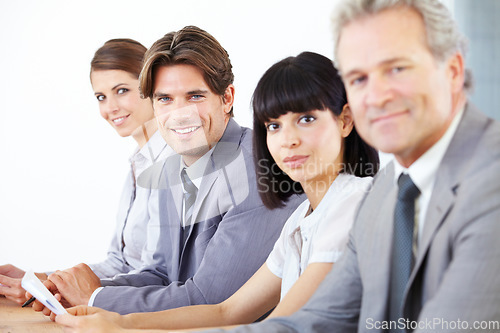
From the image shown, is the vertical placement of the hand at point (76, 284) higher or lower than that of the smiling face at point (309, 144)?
lower

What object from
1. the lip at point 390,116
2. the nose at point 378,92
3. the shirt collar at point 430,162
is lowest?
the shirt collar at point 430,162

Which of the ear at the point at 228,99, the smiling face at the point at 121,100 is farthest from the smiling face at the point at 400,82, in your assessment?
the smiling face at the point at 121,100

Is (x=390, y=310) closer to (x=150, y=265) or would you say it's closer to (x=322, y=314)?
(x=322, y=314)

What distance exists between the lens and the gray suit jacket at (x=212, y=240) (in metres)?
1.75

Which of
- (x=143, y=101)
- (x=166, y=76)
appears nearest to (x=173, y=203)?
(x=166, y=76)

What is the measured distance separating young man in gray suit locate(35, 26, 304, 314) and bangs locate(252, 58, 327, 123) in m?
0.46

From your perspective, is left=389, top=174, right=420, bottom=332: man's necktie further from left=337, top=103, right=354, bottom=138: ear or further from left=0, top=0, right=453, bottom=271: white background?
left=0, top=0, right=453, bottom=271: white background

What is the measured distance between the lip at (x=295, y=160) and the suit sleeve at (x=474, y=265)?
56 centimetres

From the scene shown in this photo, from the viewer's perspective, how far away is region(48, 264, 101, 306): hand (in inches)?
71.5

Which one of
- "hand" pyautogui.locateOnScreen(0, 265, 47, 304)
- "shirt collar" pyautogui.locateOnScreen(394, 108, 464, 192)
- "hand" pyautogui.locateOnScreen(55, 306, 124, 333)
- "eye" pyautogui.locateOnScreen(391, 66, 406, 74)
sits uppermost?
"eye" pyautogui.locateOnScreen(391, 66, 406, 74)

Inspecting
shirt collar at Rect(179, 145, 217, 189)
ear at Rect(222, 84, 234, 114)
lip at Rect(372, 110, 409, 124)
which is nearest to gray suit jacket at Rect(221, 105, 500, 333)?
lip at Rect(372, 110, 409, 124)

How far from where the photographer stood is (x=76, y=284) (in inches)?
73.1

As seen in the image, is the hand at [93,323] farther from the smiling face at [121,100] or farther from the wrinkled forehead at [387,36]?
the smiling face at [121,100]

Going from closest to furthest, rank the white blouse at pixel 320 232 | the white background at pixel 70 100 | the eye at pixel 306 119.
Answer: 1. the white blouse at pixel 320 232
2. the eye at pixel 306 119
3. the white background at pixel 70 100
